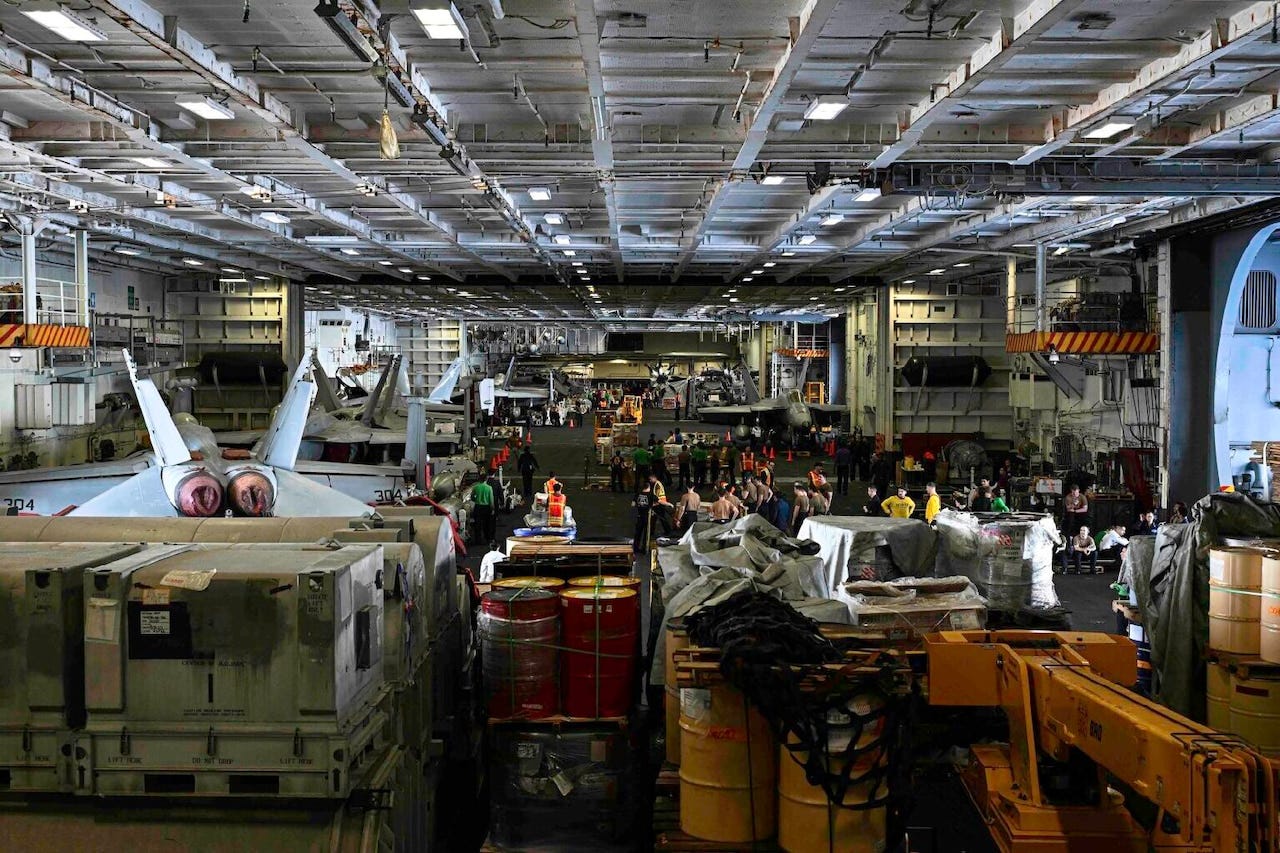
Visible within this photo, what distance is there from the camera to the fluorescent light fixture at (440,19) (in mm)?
7147

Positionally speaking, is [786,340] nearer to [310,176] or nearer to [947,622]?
[310,176]

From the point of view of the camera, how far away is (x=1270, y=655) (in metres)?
6.69

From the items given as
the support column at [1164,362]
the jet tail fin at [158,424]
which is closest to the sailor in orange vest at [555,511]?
the jet tail fin at [158,424]

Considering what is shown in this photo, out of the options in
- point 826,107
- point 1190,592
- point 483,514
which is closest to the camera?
point 1190,592

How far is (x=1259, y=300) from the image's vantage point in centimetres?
1722

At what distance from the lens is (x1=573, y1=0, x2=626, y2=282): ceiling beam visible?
7.14 meters

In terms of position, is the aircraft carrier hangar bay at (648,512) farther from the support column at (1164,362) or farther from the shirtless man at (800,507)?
the shirtless man at (800,507)

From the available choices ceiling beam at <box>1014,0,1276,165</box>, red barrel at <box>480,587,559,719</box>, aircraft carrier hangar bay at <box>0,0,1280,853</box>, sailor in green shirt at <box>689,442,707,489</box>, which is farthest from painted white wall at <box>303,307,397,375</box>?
red barrel at <box>480,587,559,719</box>

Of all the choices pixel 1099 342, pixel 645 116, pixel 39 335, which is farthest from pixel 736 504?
pixel 39 335

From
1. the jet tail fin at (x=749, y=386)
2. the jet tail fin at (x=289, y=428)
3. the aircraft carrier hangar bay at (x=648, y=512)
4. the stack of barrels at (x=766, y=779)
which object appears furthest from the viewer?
the jet tail fin at (x=749, y=386)

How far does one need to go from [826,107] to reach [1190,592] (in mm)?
5722

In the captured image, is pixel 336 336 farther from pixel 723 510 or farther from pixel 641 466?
pixel 723 510

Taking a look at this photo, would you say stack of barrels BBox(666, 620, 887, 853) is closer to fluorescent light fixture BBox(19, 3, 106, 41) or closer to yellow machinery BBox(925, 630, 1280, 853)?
yellow machinery BBox(925, 630, 1280, 853)

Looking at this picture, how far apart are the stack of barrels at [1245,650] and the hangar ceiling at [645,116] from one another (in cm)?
411
